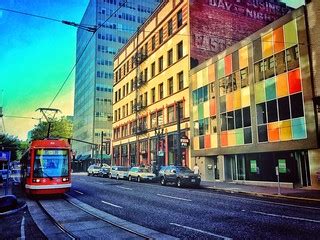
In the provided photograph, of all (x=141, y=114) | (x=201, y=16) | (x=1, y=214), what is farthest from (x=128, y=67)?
(x=1, y=214)

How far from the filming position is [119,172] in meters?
38.8

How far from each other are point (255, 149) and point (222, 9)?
71.2ft

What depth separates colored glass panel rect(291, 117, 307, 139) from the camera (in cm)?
2189

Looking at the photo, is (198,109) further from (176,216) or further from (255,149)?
(176,216)

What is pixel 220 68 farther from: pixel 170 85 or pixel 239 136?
pixel 170 85

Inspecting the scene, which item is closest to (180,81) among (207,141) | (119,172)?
(207,141)

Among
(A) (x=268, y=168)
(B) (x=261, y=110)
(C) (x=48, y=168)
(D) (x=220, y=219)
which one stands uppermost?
(B) (x=261, y=110)

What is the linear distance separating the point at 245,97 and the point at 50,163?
17.8 m

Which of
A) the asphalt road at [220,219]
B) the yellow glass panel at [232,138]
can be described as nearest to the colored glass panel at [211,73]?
the yellow glass panel at [232,138]

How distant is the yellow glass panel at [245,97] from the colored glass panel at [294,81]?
461cm

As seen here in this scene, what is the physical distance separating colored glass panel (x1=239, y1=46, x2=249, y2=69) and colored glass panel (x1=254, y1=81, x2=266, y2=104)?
2.73 m

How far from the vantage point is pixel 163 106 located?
140 feet

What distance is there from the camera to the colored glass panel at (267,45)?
83.8 ft

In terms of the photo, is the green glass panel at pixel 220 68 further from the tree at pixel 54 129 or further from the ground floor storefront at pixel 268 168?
the tree at pixel 54 129
